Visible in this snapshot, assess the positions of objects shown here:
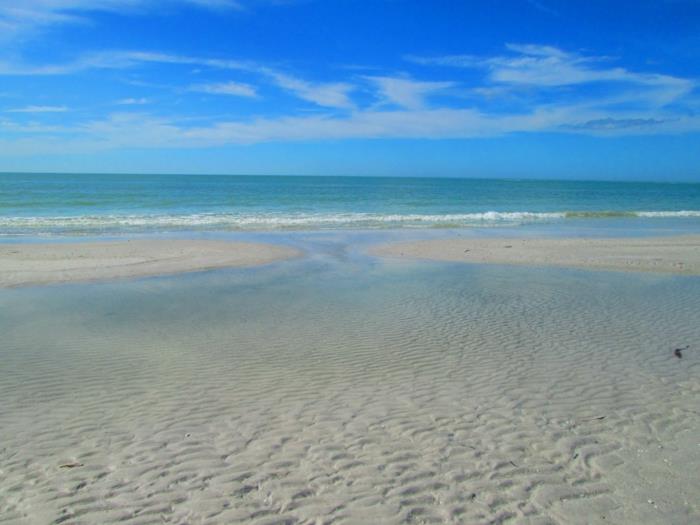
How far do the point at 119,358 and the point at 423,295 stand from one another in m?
7.08

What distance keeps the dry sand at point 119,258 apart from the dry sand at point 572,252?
5552mm

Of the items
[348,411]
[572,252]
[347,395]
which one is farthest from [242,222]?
[348,411]

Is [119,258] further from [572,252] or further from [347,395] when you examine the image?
[572,252]

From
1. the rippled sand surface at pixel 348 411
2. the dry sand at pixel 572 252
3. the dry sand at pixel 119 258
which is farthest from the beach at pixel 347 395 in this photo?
the dry sand at pixel 572 252

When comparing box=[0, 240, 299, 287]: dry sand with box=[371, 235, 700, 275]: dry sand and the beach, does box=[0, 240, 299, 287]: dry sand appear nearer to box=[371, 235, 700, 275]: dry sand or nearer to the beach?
the beach

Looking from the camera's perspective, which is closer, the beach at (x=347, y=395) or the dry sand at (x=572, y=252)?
the beach at (x=347, y=395)

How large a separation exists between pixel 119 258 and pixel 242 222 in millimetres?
15700

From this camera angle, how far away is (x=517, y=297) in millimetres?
12547

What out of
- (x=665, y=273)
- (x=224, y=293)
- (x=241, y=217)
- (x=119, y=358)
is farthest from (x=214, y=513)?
(x=241, y=217)

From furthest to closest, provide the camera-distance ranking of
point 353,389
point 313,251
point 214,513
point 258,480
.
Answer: point 313,251 < point 353,389 < point 258,480 < point 214,513

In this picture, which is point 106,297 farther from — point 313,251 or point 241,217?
point 241,217

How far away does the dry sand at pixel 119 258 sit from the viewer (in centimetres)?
1471

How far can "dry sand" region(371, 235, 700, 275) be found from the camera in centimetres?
1714

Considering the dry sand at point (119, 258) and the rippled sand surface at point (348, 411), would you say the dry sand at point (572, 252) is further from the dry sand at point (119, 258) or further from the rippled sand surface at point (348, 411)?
the rippled sand surface at point (348, 411)
